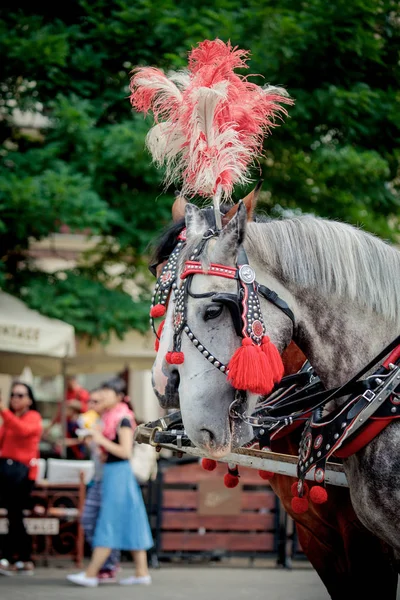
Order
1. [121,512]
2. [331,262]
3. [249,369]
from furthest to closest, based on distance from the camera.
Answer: [121,512]
[331,262]
[249,369]

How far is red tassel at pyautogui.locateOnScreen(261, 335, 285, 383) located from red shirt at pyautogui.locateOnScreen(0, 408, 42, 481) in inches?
264

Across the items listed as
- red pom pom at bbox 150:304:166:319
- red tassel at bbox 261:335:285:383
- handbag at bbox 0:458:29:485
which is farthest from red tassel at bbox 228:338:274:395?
handbag at bbox 0:458:29:485

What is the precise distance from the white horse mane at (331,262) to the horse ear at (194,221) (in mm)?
169

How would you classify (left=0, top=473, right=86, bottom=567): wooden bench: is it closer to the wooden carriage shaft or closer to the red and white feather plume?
the wooden carriage shaft

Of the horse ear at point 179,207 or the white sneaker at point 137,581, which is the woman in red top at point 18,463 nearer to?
the white sneaker at point 137,581

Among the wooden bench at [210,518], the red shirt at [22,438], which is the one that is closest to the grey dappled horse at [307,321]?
the red shirt at [22,438]

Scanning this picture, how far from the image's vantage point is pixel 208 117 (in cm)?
339

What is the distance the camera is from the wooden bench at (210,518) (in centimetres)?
1038

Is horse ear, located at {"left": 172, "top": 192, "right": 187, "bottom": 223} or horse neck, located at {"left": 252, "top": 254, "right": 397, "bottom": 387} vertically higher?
horse ear, located at {"left": 172, "top": 192, "right": 187, "bottom": 223}

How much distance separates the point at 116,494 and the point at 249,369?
6.26 metres

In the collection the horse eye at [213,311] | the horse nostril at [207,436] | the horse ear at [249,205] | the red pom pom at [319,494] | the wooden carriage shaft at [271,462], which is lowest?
the wooden carriage shaft at [271,462]

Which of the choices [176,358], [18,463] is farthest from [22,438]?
[176,358]

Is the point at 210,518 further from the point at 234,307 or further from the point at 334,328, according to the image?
the point at 234,307

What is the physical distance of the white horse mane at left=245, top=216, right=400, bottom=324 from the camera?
130 inches
